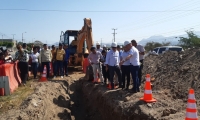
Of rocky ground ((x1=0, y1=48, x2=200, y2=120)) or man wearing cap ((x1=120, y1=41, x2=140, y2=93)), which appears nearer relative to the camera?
rocky ground ((x1=0, y1=48, x2=200, y2=120))

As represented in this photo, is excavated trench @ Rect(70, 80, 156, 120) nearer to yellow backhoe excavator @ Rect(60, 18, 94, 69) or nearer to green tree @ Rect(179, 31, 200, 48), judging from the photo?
yellow backhoe excavator @ Rect(60, 18, 94, 69)

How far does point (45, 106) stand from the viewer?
Answer: 8.03 metres

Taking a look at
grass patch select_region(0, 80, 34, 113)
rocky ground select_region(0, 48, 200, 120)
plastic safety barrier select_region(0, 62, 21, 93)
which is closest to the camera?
rocky ground select_region(0, 48, 200, 120)

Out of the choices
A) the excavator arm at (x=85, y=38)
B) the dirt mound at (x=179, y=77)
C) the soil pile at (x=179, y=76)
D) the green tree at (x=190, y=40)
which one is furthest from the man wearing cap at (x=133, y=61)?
the green tree at (x=190, y=40)

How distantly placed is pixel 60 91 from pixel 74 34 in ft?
26.1

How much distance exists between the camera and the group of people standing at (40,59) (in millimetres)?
10461

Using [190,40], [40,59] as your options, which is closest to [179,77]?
[40,59]

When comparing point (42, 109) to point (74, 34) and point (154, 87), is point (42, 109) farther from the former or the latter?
point (74, 34)

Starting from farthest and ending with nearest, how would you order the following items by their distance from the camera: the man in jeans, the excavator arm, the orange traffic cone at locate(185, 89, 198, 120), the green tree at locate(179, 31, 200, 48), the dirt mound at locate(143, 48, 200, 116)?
the green tree at locate(179, 31, 200, 48) → the excavator arm → the man in jeans → the dirt mound at locate(143, 48, 200, 116) → the orange traffic cone at locate(185, 89, 198, 120)

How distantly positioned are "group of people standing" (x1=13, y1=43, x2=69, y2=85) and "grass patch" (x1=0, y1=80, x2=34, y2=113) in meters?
1.22

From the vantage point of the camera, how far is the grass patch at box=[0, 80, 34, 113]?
7.03 metres

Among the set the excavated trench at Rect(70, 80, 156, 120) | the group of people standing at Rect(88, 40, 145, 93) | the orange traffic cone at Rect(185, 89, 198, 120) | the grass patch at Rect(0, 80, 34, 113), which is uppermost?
the group of people standing at Rect(88, 40, 145, 93)

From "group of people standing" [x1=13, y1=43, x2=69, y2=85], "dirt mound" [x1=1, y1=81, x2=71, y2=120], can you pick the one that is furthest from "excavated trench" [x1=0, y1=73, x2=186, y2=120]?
"group of people standing" [x1=13, y1=43, x2=69, y2=85]

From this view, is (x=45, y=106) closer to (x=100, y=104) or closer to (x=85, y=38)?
(x=100, y=104)
